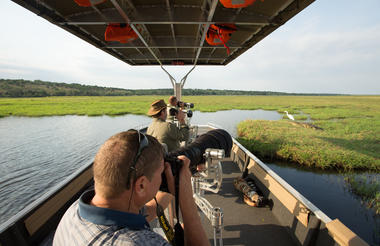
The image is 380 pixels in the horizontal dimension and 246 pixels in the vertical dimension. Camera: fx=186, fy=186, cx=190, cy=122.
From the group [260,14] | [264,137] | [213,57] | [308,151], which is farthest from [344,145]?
[260,14]

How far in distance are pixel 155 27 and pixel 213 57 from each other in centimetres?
198

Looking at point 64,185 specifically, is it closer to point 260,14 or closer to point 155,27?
point 155,27

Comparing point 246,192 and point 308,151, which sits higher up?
point 246,192

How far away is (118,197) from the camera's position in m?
0.68

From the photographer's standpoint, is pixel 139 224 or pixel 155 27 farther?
pixel 155 27

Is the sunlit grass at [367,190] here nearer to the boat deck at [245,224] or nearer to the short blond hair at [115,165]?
the boat deck at [245,224]

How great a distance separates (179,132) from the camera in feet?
9.16

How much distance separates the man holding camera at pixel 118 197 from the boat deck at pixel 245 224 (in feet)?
6.87

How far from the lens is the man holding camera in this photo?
2.00 ft

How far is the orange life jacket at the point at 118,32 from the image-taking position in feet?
7.92

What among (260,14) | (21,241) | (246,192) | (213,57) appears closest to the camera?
(21,241)

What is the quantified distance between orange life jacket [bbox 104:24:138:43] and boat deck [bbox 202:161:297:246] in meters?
2.84

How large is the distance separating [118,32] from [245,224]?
3.17m

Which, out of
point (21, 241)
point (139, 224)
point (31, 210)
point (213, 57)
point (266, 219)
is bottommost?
point (266, 219)
